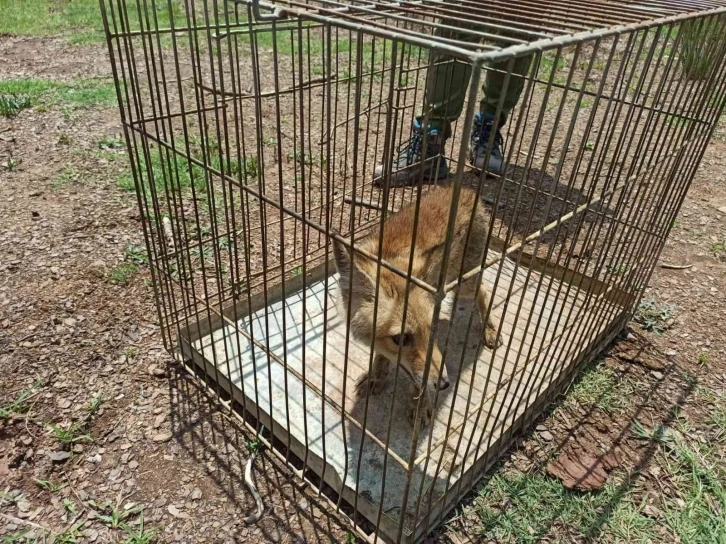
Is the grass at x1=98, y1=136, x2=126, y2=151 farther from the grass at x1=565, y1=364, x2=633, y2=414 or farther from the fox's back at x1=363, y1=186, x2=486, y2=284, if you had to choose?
the grass at x1=565, y1=364, x2=633, y2=414

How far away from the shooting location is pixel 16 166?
232 inches

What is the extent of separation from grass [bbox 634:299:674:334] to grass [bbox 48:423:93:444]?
4.04m

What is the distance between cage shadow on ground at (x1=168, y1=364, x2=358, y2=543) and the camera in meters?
2.75

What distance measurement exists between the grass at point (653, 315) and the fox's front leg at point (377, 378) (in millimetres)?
2222

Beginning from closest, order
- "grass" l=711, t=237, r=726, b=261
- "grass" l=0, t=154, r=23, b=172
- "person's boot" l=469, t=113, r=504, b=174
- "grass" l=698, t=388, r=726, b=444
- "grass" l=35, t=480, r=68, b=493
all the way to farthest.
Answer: "grass" l=35, t=480, r=68, b=493
"grass" l=698, t=388, r=726, b=444
"grass" l=711, t=237, r=726, b=261
"person's boot" l=469, t=113, r=504, b=174
"grass" l=0, t=154, r=23, b=172

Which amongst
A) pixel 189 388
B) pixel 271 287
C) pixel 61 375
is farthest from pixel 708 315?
pixel 61 375

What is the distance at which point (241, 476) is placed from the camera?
118 inches

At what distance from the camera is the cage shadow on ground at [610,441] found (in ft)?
9.23

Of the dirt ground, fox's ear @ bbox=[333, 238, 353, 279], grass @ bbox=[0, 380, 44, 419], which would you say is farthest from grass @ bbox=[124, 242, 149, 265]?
fox's ear @ bbox=[333, 238, 353, 279]

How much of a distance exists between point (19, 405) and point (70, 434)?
0.44m

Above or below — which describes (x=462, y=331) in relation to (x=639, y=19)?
below

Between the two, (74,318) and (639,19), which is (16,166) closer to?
(74,318)

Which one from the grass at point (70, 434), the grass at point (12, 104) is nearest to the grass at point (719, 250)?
the grass at point (70, 434)

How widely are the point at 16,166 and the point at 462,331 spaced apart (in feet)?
17.3
